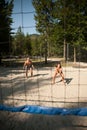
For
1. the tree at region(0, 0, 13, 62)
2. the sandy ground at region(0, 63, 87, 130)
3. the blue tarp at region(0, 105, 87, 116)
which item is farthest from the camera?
the tree at region(0, 0, 13, 62)

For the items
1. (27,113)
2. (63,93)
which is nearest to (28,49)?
(63,93)

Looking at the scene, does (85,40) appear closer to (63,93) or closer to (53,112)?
(63,93)

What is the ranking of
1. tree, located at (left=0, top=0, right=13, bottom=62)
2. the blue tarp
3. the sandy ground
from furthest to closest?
tree, located at (left=0, top=0, right=13, bottom=62) → the blue tarp → the sandy ground

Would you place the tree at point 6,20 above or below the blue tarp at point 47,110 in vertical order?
above

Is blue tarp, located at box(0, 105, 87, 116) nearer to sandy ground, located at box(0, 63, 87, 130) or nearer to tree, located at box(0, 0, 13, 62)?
sandy ground, located at box(0, 63, 87, 130)

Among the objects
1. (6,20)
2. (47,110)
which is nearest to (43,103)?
(47,110)

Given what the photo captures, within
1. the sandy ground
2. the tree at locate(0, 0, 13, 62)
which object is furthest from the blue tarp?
the tree at locate(0, 0, 13, 62)

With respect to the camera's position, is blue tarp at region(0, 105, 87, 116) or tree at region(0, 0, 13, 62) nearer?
blue tarp at region(0, 105, 87, 116)

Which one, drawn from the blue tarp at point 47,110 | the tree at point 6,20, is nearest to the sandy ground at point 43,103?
the blue tarp at point 47,110

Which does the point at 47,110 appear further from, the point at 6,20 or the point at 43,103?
the point at 6,20

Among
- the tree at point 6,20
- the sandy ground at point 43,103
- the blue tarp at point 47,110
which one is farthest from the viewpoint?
the tree at point 6,20

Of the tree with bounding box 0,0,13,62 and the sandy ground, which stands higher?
the tree with bounding box 0,0,13,62

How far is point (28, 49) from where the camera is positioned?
1360 centimetres

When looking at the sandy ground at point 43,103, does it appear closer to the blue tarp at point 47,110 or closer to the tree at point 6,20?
the blue tarp at point 47,110
